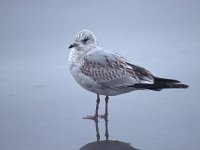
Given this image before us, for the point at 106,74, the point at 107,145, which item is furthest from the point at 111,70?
the point at 107,145

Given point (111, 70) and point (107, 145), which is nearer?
point (107, 145)

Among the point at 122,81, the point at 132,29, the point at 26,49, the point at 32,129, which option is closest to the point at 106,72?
the point at 122,81

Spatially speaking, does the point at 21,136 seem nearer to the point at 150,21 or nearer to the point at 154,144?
the point at 154,144

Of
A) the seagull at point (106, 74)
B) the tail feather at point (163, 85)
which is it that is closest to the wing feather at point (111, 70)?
the seagull at point (106, 74)

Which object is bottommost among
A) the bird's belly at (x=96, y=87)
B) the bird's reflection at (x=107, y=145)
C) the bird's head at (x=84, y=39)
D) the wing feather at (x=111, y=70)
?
the bird's reflection at (x=107, y=145)

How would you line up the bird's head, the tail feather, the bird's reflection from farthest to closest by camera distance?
the bird's head < the tail feather < the bird's reflection

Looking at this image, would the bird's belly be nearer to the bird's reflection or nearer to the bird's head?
the bird's head

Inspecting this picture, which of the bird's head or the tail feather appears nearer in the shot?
the tail feather

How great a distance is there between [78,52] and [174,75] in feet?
5.41

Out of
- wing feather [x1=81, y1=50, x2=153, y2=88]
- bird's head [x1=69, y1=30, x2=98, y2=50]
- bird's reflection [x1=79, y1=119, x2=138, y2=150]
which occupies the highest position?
bird's head [x1=69, y1=30, x2=98, y2=50]

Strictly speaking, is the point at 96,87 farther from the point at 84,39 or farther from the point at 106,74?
the point at 84,39

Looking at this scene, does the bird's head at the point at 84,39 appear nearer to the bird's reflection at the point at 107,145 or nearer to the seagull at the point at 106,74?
the seagull at the point at 106,74

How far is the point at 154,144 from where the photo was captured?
4.95m

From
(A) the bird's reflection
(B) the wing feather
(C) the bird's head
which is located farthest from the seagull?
(A) the bird's reflection
